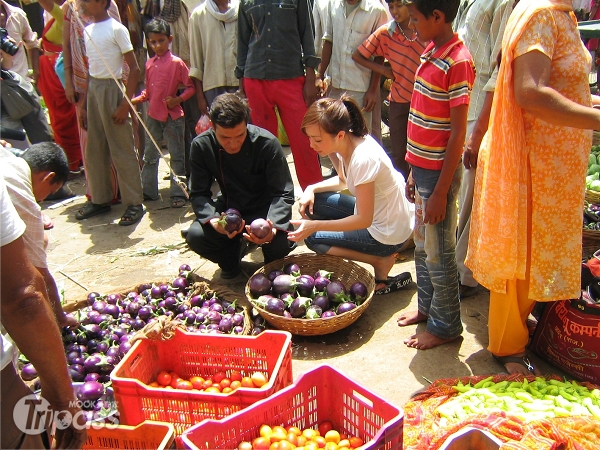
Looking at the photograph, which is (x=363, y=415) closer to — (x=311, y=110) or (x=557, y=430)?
(x=557, y=430)

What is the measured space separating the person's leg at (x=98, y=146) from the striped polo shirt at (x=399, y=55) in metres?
2.54

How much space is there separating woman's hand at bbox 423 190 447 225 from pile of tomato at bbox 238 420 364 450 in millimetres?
1121

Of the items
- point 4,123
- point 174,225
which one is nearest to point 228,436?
point 174,225

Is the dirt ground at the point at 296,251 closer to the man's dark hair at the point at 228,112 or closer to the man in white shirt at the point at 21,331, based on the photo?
the man's dark hair at the point at 228,112

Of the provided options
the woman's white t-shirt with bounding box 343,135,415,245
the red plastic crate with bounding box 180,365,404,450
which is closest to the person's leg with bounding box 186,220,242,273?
the woman's white t-shirt with bounding box 343,135,415,245

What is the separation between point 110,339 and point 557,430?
2327 millimetres

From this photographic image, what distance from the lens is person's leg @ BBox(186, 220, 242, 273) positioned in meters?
3.80

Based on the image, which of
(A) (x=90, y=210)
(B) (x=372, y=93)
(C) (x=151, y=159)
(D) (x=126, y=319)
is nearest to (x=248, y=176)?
(D) (x=126, y=319)

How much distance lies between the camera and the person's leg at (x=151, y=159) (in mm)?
5664

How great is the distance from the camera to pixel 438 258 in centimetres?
285

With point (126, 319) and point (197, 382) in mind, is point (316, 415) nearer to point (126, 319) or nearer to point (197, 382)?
point (197, 382)

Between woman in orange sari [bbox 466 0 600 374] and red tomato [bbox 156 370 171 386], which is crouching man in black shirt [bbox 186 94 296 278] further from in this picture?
woman in orange sari [bbox 466 0 600 374]

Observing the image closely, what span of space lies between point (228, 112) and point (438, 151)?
141 cm

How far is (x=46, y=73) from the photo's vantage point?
613 cm
